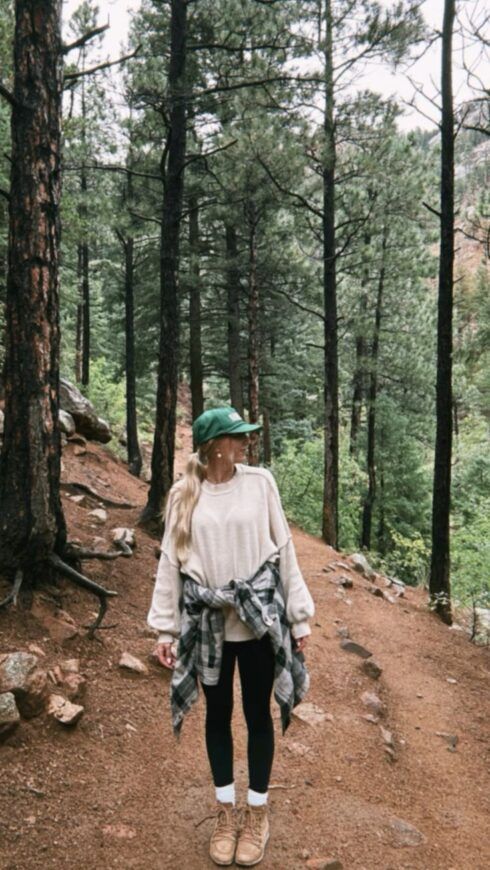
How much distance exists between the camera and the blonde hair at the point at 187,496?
2.48m

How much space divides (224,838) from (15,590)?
2.21 meters

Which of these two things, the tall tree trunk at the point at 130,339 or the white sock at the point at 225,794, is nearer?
the white sock at the point at 225,794

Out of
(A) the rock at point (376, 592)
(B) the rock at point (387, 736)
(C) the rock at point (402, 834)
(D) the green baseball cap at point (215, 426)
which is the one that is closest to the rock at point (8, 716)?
(D) the green baseball cap at point (215, 426)

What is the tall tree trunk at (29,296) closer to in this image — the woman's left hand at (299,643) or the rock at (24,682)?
the rock at (24,682)

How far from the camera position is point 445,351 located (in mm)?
8359

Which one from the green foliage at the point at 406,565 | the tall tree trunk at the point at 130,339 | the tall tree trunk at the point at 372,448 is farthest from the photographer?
the tall tree trunk at the point at 372,448

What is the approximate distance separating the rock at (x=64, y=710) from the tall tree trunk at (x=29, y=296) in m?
1.10

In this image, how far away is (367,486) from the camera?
17578 mm

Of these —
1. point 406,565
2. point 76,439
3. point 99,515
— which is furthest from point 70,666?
point 406,565

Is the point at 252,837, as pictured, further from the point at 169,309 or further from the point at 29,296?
the point at 169,309

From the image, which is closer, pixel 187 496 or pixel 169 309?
pixel 187 496

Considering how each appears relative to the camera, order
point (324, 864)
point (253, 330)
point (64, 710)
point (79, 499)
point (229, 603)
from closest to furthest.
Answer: point (229, 603) < point (324, 864) < point (64, 710) < point (79, 499) < point (253, 330)

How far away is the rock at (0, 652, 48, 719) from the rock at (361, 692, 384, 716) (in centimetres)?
285

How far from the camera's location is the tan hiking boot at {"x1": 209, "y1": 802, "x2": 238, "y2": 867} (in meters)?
2.58
